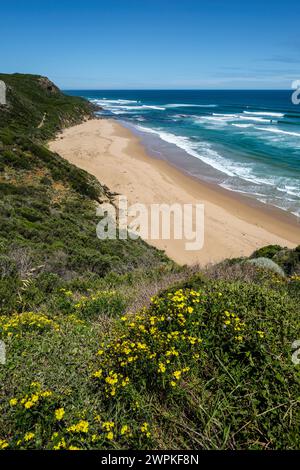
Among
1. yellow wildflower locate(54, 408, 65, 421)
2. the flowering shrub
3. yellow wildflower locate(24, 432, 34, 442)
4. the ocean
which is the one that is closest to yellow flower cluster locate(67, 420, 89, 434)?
the flowering shrub

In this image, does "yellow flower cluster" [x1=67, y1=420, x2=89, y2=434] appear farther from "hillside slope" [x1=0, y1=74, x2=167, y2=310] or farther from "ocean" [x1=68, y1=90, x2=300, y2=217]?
"ocean" [x1=68, y1=90, x2=300, y2=217]

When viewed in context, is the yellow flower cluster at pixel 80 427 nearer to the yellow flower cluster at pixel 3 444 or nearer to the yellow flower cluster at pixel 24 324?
the yellow flower cluster at pixel 3 444

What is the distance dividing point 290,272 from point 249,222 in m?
9.78

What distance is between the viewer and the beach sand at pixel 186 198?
651 inches

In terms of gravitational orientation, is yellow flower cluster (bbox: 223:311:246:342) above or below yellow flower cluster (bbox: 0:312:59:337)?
above

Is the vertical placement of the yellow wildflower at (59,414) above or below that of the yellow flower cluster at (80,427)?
above

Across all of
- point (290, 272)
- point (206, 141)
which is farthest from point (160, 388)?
point (206, 141)

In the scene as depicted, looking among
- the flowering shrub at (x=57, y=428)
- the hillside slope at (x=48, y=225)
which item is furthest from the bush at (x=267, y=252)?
the flowering shrub at (x=57, y=428)

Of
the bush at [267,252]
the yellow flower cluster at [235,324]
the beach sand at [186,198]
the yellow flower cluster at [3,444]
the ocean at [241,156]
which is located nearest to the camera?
the yellow flower cluster at [3,444]

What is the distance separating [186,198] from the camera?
22.9 meters

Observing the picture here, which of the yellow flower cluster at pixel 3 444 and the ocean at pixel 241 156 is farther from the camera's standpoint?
the ocean at pixel 241 156

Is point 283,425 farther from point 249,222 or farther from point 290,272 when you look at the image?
point 249,222

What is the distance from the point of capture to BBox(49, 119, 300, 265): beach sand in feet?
54.2

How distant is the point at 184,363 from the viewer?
353cm
